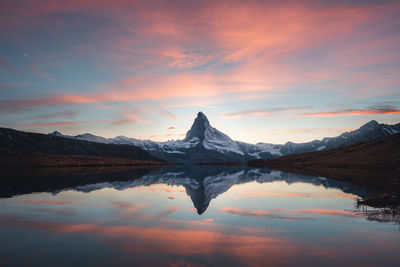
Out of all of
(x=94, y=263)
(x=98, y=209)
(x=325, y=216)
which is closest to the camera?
(x=94, y=263)

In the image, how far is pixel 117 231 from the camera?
68.2 ft

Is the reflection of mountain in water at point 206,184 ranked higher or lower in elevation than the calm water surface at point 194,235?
higher

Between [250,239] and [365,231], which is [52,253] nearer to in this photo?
[250,239]

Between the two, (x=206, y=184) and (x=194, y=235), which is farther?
(x=206, y=184)

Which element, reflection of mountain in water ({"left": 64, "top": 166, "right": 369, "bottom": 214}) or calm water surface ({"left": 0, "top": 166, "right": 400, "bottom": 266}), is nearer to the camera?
calm water surface ({"left": 0, "top": 166, "right": 400, "bottom": 266})

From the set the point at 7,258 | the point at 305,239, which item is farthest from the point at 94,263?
the point at 305,239

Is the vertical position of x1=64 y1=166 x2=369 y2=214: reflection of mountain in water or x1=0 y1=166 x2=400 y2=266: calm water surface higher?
x1=64 y1=166 x2=369 y2=214: reflection of mountain in water

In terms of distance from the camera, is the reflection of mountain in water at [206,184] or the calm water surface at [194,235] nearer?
the calm water surface at [194,235]

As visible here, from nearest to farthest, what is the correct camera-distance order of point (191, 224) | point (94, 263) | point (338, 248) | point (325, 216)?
point (94, 263)
point (338, 248)
point (191, 224)
point (325, 216)

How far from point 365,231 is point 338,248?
553cm

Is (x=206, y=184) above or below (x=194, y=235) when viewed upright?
above

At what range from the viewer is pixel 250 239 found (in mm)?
18891

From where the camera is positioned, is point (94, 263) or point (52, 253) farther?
point (52, 253)

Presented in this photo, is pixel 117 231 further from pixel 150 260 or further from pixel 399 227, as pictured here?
pixel 399 227
